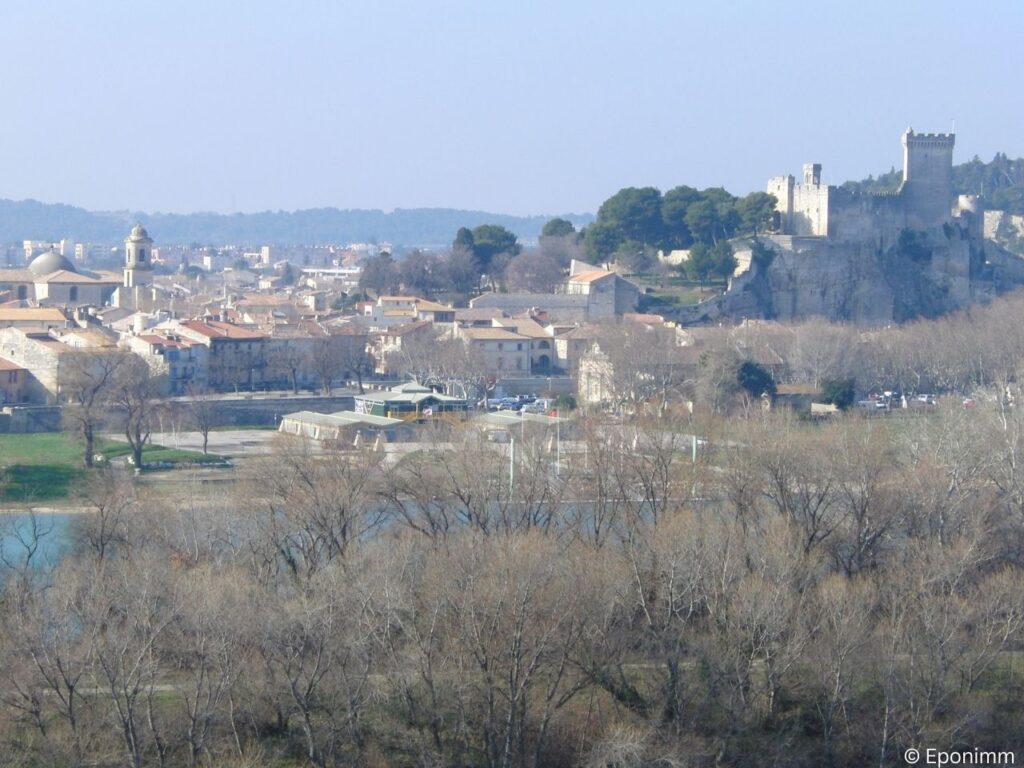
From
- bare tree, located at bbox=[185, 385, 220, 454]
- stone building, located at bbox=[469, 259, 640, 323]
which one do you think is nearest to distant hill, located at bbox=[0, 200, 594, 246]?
stone building, located at bbox=[469, 259, 640, 323]

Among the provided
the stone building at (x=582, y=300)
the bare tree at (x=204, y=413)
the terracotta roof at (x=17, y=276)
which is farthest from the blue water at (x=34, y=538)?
the terracotta roof at (x=17, y=276)

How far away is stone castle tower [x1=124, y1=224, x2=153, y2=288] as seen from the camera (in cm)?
5147

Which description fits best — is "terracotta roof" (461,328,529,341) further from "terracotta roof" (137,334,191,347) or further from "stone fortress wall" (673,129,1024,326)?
"terracotta roof" (137,334,191,347)

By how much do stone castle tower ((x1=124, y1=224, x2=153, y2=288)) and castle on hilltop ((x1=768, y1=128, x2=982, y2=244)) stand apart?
16.1 m

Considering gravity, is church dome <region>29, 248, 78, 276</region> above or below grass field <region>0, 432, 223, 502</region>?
above

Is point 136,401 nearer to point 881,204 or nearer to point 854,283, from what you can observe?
point 854,283

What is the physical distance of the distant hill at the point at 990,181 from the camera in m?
68.4

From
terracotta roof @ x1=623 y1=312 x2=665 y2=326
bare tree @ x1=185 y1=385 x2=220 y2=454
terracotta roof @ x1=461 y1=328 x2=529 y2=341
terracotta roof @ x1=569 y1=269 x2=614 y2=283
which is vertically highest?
terracotta roof @ x1=569 y1=269 x2=614 y2=283

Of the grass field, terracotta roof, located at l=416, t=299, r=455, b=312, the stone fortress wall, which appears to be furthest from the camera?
the stone fortress wall

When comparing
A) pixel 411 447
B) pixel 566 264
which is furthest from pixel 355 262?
pixel 411 447

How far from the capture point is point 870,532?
18672 millimetres

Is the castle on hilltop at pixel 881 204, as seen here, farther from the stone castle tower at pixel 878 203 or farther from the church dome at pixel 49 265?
the church dome at pixel 49 265

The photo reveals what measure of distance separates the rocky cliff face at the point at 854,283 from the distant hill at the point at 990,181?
21.1 m

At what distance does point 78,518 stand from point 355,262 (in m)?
77.7
